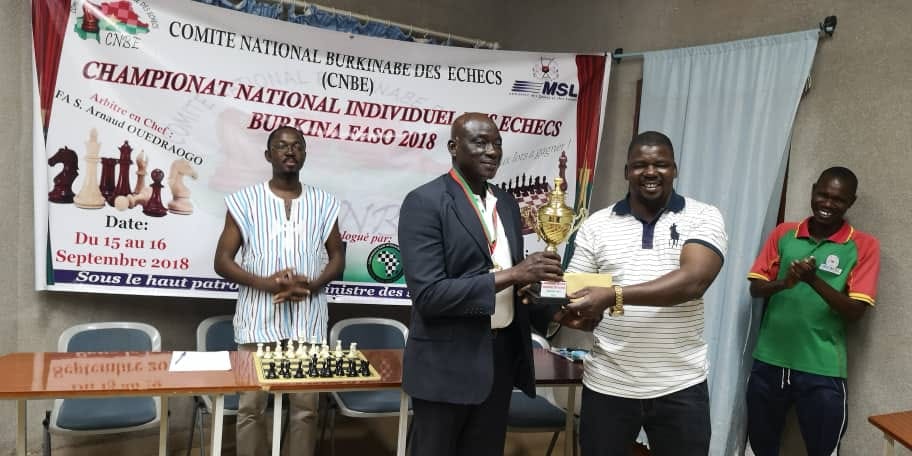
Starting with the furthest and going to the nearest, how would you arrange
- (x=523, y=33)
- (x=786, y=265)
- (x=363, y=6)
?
Result: (x=523, y=33)
(x=363, y=6)
(x=786, y=265)

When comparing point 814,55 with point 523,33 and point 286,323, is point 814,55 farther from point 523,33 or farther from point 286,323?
point 286,323

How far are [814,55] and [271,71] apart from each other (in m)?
3.15

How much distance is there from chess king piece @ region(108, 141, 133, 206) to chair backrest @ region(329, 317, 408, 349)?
1468mm

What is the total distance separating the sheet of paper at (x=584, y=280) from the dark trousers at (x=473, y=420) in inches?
11.4

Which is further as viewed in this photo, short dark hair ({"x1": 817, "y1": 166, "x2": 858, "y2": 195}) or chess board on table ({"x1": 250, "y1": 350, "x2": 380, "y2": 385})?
short dark hair ({"x1": 817, "y1": 166, "x2": 858, "y2": 195})

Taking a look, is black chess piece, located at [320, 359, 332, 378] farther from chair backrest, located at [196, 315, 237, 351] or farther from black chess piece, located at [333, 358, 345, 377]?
chair backrest, located at [196, 315, 237, 351]

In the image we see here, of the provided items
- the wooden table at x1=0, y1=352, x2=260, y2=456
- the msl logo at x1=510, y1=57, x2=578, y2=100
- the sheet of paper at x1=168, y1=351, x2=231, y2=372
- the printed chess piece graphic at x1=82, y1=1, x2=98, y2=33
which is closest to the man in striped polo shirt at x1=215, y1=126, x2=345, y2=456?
the sheet of paper at x1=168, y1=351, x2=231, y2=372

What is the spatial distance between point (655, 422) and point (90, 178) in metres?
3.19

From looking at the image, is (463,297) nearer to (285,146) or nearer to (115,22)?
(285,146)

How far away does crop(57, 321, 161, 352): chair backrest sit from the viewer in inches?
130

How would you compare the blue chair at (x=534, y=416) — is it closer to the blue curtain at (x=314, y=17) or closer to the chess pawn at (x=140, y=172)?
the chess pawn at (x=140, y=172)

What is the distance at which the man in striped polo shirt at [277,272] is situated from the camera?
3.09 meters

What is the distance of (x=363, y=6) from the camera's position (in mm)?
4477

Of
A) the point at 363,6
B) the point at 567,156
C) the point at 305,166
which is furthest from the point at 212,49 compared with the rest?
the point at 567,156
